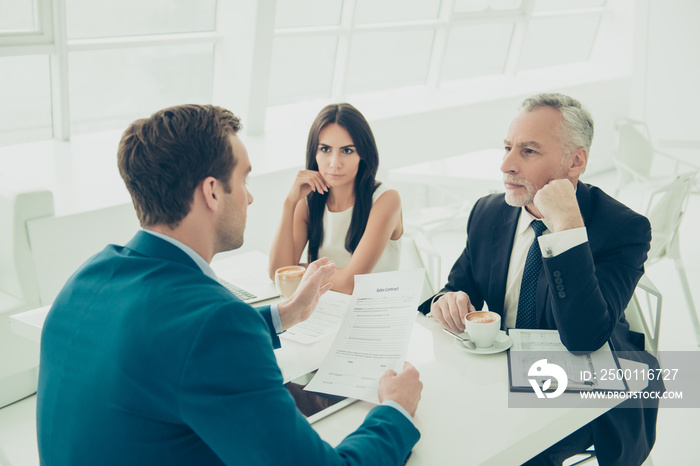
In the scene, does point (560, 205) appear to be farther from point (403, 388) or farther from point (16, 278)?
point (16, 278)

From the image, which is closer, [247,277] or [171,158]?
[171,158]

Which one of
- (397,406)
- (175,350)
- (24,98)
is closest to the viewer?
(175,350)

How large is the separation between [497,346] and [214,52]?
3.56 m

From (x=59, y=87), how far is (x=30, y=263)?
131 cm

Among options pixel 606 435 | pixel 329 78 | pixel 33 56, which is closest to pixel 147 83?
pixel 33 56

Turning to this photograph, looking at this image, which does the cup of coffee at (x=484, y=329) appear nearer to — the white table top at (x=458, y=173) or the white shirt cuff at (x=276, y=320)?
the white shirt cuff at (x=276, y=320)

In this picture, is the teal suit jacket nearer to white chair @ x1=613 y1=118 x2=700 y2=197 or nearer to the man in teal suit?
the man in teal suit

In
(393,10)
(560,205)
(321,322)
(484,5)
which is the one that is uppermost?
(484,5)

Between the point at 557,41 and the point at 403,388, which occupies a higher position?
the point at 557,41

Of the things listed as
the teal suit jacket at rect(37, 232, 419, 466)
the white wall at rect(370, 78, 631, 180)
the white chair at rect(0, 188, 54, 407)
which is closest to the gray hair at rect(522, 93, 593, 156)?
the teal suit jacket at rect(37, 232, 419, 466)

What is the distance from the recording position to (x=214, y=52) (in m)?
4.54

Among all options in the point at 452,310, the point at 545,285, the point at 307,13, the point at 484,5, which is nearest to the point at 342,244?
the point at 452,310

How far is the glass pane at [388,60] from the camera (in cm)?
543

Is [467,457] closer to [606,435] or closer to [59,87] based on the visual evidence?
[606,435]
